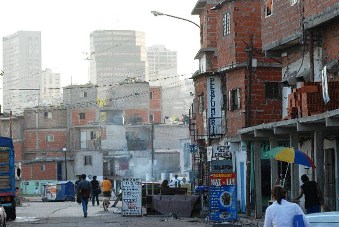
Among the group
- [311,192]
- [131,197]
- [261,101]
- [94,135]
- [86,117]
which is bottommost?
[131,197]

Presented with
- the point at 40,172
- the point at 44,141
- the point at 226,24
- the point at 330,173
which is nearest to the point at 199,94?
the point at 226,24

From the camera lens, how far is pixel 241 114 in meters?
45.6

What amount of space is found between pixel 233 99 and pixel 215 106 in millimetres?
3300

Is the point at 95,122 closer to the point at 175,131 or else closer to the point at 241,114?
the point at 175,131

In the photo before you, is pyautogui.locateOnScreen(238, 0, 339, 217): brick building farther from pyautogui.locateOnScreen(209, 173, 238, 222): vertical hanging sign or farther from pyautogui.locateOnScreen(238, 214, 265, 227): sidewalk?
pyautogui.locateOnScreen(209, 173, 238, 222): vertical hanging sign

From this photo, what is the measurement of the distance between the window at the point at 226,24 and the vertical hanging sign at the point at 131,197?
9395mm

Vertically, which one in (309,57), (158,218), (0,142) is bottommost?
(158,218)

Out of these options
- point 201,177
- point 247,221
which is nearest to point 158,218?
point 247,221

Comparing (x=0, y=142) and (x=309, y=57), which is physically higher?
(x=309, y=57)

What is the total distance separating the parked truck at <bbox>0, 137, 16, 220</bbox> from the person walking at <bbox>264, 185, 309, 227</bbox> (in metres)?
24.3

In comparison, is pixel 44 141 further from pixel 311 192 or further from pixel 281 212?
pixel 281 212

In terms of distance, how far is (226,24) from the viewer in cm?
4738

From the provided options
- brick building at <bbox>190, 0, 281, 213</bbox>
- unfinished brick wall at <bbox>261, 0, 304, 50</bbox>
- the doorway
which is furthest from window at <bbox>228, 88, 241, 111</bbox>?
the doorway

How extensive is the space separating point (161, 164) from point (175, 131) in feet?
22.6
